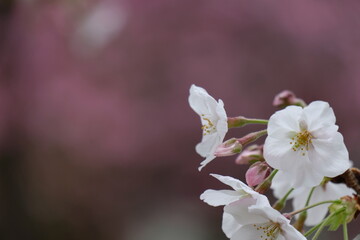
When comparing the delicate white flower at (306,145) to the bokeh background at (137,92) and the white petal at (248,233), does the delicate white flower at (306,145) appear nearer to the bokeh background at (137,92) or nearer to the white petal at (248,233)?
the white petal at (248,233)

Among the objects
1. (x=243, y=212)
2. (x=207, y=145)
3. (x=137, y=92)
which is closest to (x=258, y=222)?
(x=243, y=212)

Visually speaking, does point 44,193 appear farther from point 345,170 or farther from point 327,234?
point 345,170

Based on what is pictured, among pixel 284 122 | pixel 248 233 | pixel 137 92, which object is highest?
pixel 137 92

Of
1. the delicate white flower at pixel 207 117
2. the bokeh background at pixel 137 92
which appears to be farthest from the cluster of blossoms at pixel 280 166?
the bokeh background at pixel 137 92

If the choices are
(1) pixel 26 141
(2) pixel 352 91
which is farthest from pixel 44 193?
(2) pixel 352 91

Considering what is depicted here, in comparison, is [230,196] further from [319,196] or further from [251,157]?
[319,196]

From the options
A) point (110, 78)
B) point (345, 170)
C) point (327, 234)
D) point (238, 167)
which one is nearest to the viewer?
point (345, 170)

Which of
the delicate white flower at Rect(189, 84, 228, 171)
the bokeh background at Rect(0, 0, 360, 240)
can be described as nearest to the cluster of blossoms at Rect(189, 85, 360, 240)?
the delicate white flower at Rect(189, 84, 228, 171)

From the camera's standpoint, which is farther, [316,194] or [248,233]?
[316,194]
